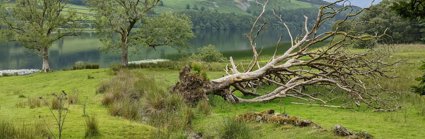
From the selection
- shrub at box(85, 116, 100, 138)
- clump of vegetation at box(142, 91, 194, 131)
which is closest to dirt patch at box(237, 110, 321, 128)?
clump of vegetation at box(142, 91, 194, 131)

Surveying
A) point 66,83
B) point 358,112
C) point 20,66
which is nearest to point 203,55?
point 66,83

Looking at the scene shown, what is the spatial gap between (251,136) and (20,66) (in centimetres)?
6552

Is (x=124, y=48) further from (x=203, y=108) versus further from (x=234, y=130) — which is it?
(x=234, y=130)

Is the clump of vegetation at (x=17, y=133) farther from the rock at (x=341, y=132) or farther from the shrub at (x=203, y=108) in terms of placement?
the rock at (x=341, y=132)

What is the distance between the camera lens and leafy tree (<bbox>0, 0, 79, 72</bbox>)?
37.0 m

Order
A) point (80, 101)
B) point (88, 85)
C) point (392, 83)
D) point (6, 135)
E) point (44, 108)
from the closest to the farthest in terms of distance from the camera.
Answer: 1. point (6, 135)
2. point (44, 108)
3. point (80, 101)
4. point (392, 83)
5. point (88, 85)

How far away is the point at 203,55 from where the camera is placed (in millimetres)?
52156

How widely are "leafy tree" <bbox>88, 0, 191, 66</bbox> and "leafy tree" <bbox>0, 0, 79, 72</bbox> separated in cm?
528

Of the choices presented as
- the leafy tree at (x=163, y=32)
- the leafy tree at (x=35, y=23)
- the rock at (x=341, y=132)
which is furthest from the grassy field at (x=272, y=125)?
the leafy tree at (x=35, y=23)

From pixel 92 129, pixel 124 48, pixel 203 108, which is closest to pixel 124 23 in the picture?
pixel 124 48

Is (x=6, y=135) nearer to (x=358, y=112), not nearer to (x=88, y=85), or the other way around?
(x=358, y=112)

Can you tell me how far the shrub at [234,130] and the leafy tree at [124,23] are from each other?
24.5 meters

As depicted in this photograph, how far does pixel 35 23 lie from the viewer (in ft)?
122

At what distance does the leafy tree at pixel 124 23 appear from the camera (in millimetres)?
34031
